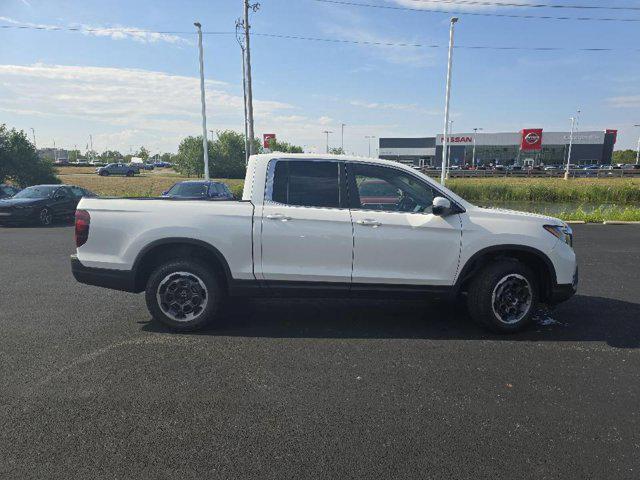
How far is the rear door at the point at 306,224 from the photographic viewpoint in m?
4.32

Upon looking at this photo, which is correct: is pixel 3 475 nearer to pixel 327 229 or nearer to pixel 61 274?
pixel 327 229

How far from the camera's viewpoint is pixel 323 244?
4.35m

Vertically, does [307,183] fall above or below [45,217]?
above

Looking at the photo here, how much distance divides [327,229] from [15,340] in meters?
3.43

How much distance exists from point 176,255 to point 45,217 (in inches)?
475

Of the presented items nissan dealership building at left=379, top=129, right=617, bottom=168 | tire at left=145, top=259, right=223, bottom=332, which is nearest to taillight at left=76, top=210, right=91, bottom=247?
tire at left=145, top=259, right=223, bottom=332

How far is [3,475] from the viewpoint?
238cm

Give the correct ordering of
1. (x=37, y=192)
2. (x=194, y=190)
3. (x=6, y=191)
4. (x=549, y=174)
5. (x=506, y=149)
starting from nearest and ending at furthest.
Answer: (x=194, y=190) → (x=37, y=192) → (x=6, y=191) → (x=549, y=174) → (x=506, y=149)

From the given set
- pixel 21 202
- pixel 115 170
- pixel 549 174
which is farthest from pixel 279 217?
pixel 115 170

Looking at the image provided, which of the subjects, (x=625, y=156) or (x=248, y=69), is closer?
(x=248, y=69)

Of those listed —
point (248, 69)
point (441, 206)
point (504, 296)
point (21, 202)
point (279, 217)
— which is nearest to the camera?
point (441, 206)

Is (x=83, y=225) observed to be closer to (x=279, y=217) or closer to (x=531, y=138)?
(x=279, y=217)

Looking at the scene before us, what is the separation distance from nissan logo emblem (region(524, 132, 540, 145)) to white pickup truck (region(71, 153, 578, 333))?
2906 inches

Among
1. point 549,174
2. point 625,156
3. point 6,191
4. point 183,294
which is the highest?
point 625,156
